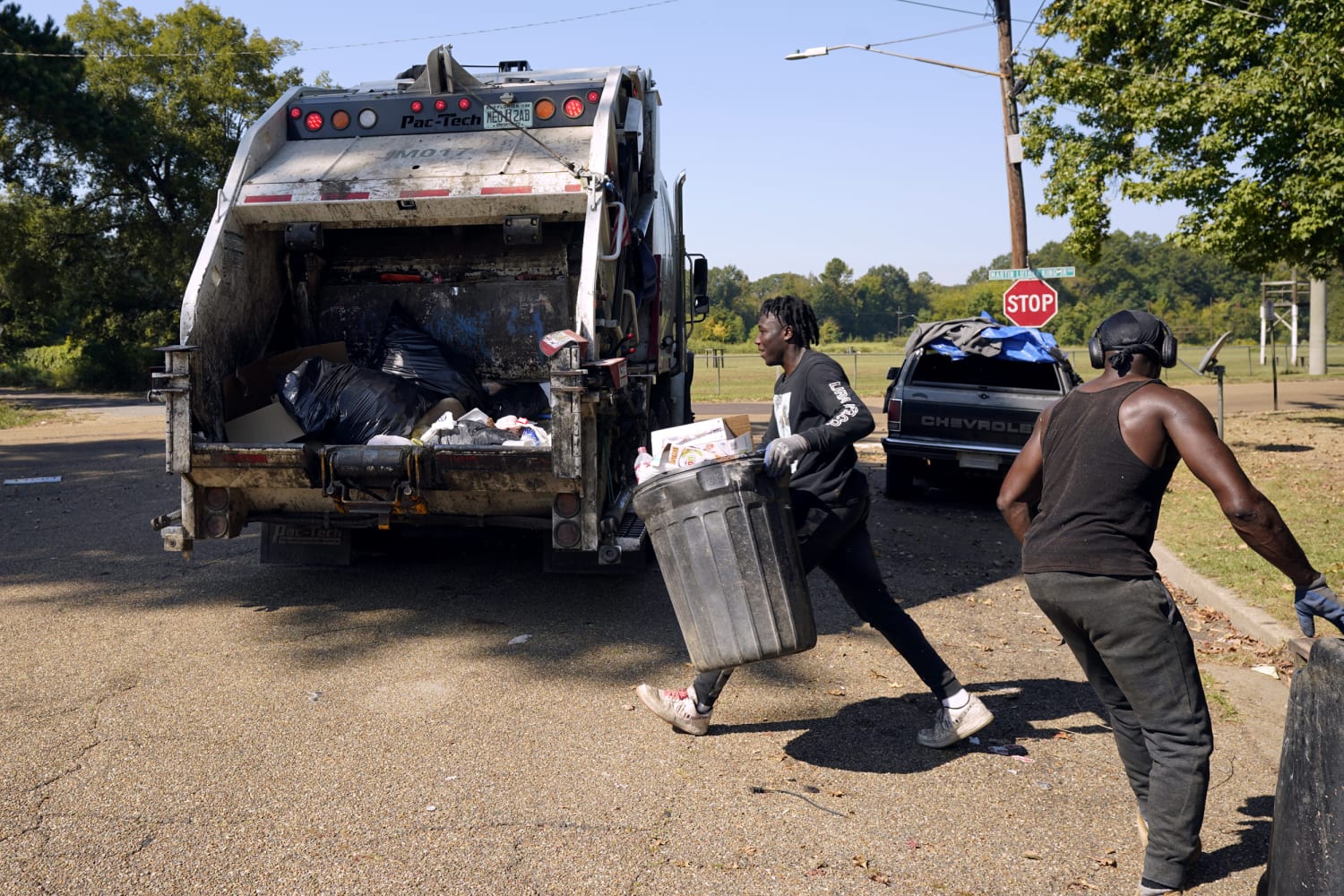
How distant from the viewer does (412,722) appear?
4609 mm

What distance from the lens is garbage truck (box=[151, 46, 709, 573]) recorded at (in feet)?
18.7

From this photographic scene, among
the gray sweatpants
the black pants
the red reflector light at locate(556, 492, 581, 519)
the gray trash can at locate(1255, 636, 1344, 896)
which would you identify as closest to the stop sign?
the red reflector light at locate(556, 492, 581, 519)

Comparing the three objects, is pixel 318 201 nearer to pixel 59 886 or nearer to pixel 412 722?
pixel 412 722

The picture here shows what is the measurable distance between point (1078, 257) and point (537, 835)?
48.5 feet

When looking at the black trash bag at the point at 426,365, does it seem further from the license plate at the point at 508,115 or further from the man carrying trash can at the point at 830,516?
the man carrying trash can at the point at 830,516

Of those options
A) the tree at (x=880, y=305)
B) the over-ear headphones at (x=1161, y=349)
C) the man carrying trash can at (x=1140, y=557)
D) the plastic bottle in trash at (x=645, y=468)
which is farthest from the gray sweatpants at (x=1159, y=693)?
the tree at (x=880, y=305)

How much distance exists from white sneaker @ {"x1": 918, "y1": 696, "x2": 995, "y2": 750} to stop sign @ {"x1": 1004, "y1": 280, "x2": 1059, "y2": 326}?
10.3 m

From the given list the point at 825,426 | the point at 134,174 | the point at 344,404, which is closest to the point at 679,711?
the point at 825,426

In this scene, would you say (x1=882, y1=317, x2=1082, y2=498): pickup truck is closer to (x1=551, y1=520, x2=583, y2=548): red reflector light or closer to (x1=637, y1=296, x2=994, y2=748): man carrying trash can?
(x1=551, y1=520, x2=583, y2=548): red reflector light

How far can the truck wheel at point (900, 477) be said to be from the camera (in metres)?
10.8

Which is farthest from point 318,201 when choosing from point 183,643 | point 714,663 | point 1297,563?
point 1297,563

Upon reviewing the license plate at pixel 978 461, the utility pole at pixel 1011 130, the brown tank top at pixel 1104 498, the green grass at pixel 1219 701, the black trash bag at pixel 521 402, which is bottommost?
the green grass at pixel 1219 701

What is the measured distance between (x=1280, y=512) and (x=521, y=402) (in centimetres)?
665

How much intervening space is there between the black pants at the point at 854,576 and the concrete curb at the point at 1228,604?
1925 millimetres
